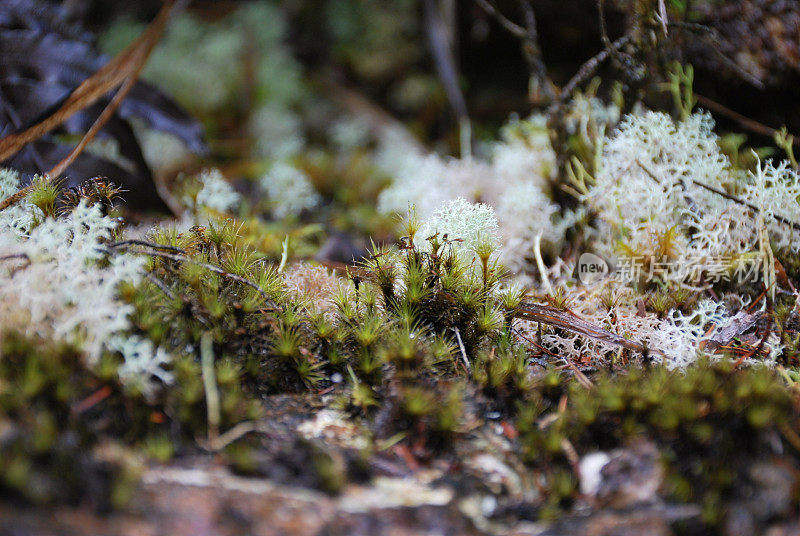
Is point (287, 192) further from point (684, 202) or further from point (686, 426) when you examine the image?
point (686, 426)

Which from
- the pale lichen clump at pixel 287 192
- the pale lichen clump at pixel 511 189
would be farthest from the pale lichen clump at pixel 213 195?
the pale lichen clump at pixel 511 189

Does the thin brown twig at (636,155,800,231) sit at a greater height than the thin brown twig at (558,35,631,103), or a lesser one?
lesser

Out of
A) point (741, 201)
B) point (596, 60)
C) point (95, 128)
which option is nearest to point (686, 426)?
point (741, 201)

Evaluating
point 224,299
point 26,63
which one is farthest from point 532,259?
point 26,63

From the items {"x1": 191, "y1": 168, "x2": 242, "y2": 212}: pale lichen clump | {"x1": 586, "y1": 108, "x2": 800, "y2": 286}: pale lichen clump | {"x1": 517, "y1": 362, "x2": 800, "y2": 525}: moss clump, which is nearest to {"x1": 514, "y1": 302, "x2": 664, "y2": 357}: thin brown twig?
{"x1": 517, "y1": 362, "x2": 800, "y2": 525}: moss clump

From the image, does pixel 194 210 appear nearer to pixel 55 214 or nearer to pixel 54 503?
pixel 55 214

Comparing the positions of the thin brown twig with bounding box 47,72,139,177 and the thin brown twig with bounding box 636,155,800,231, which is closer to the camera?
the thin brown twig with bounding box 636,155,800,231

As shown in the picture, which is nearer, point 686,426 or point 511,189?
point 686,426

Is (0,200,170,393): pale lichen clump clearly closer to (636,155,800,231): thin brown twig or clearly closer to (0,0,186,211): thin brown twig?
(0,0,186,211): thin brown twig
